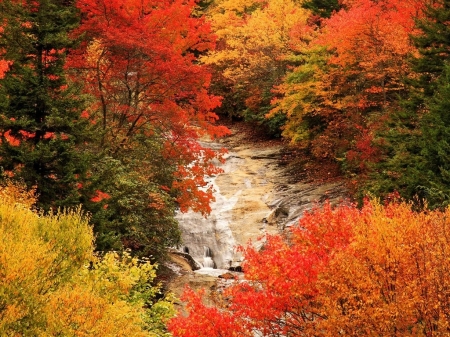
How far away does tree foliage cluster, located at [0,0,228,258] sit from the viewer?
53.1ft

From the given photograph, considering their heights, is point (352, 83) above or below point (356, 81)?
below

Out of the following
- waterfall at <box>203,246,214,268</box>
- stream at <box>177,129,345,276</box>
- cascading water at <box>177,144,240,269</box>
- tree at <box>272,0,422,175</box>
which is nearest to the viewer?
tree at <box>272,0,422,175</box>

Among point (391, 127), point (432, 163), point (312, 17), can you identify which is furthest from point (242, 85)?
point (432, 163)

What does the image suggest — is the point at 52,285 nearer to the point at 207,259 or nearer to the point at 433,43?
the point at 207,259

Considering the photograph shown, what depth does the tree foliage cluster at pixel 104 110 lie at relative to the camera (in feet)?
53.1

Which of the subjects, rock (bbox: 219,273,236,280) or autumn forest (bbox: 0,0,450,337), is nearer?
autumn forest (bbox: 0,0,450,337)

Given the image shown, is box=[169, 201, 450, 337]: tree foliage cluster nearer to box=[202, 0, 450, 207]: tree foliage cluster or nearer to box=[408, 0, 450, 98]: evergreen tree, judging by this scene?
box=[202, 0, 450, 207]: tree foliage cluster

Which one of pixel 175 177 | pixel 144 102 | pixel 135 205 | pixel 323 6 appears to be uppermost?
pixel 323 6

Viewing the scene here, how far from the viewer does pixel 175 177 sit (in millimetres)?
26281

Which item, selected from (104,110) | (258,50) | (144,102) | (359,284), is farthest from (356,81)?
(359,284)

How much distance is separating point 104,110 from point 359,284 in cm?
1566

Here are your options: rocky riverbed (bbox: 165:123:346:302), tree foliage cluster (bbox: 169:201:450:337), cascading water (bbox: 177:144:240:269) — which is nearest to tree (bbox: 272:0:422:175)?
rocky riverbed (bbox: 165:123:346:302)

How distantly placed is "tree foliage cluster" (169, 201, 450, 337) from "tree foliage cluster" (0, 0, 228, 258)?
5.38 meters

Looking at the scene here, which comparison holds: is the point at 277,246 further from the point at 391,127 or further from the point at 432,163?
the point at 391,127
